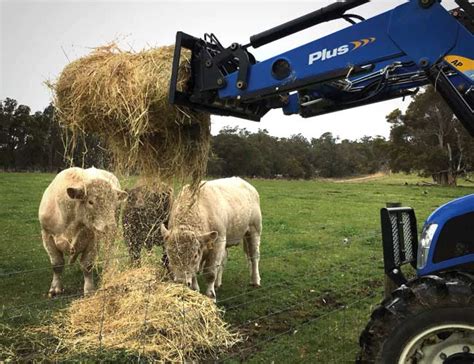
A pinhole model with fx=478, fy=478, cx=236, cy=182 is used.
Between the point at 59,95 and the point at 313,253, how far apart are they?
8.55m

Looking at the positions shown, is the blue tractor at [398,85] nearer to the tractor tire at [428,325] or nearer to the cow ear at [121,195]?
the tractor tire at [428,325]

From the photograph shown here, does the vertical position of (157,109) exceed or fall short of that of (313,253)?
it exceeds it

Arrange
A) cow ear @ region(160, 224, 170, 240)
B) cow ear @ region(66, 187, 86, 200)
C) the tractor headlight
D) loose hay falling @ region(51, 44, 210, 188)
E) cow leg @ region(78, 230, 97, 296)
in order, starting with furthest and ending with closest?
cow leg @ region(78, 230, 97, 296) → cow ear @ region(66, 187, 86, 200) → cow ear @ region(160, 224, 170, 240) → loose hay falling @ region(51, 44, 210, 188) → the tractor headlight

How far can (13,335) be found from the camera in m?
5.75

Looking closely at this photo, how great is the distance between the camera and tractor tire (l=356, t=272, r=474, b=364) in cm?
347

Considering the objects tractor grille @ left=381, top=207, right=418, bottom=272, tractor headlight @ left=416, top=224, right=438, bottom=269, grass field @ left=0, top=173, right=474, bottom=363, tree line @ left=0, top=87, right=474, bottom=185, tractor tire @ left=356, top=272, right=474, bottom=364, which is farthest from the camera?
tree line @ left=0, top=87, right=474, bottom=185

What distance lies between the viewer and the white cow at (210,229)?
24.1 feet

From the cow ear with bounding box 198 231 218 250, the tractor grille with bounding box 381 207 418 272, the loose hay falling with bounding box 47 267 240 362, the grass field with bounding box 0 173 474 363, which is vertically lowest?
the grass field with bounding box 0 173 474 363

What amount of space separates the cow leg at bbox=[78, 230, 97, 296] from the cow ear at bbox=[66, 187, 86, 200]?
2.43 feet

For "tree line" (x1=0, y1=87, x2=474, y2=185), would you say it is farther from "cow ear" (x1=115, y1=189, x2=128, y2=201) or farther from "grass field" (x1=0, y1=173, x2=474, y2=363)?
"cow ear" (x1=115, y1=189, x2=128, y2=201)

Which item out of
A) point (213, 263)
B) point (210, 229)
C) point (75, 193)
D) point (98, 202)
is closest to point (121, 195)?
point (98, 202)

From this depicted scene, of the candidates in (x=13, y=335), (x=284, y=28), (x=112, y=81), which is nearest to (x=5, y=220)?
(x=13, y=335)

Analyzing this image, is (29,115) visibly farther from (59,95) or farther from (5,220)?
(59,95)

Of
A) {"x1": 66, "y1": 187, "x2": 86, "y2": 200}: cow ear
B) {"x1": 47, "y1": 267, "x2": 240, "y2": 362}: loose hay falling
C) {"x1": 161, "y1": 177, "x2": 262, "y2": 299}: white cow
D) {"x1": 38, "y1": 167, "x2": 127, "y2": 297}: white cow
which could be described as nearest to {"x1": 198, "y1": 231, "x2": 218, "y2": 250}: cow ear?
{"x1": 161, "y1": 177, "x2": 262, "y2": 299}: white cow
